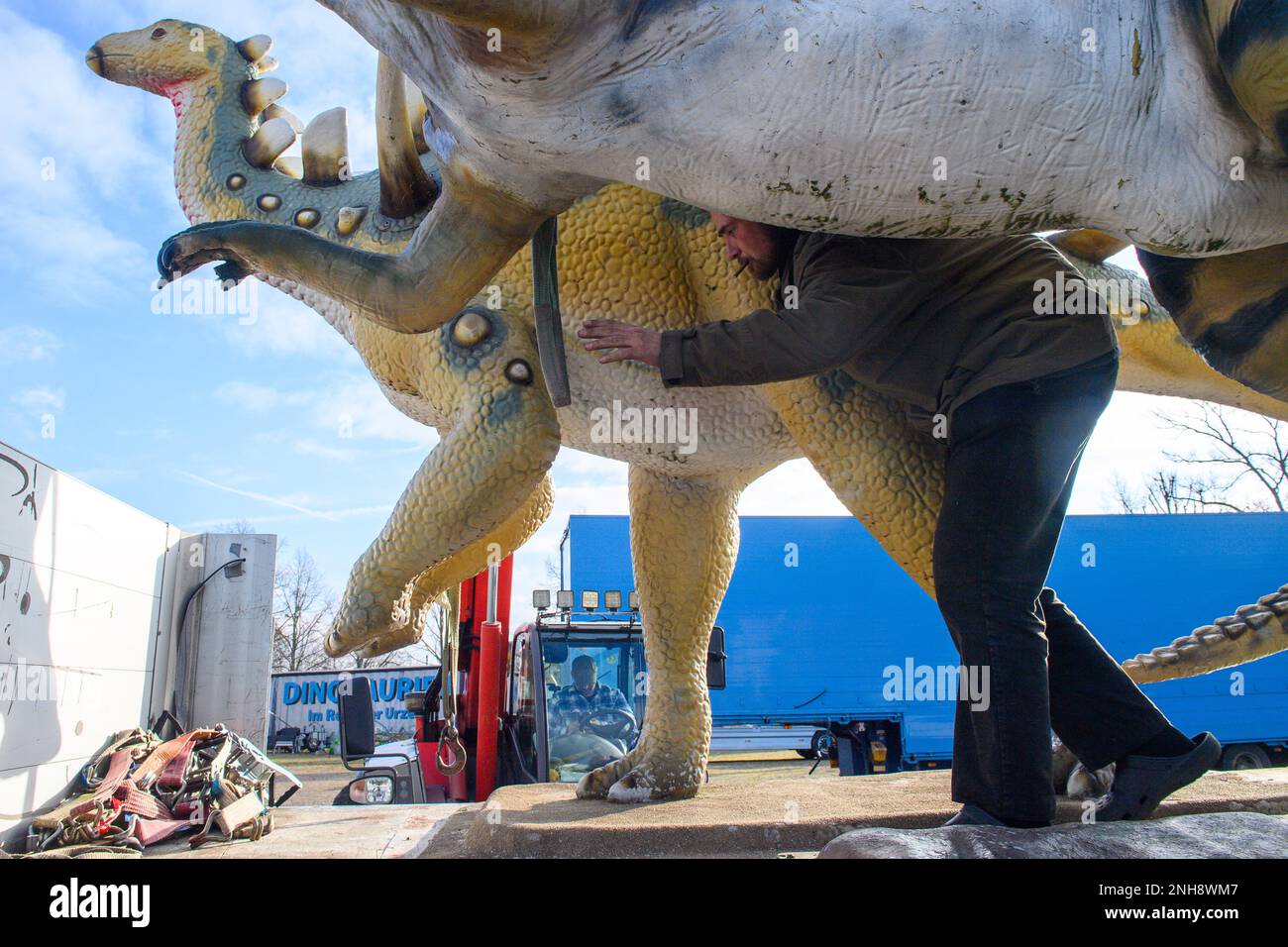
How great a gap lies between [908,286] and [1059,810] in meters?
1.18

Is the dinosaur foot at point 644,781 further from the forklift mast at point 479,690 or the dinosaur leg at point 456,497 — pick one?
the forklift mast at point 479,690

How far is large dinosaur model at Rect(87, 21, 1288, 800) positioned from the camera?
2.25 metres

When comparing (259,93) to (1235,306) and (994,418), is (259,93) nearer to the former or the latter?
(994,418)

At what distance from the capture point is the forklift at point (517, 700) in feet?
15.4

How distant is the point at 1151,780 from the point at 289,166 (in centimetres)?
302

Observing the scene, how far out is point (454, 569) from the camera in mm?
2840

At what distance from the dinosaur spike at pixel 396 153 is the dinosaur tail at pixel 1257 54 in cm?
171

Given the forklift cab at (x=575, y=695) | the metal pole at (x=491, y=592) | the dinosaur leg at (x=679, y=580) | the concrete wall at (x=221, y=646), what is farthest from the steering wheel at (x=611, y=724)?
the dinosaur leg at (x=679, y=580)

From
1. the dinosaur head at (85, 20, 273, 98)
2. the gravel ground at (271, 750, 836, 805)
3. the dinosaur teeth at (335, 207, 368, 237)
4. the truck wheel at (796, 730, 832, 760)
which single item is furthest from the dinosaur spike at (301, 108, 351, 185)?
the truck wheel at (796, 730, 832, 760)

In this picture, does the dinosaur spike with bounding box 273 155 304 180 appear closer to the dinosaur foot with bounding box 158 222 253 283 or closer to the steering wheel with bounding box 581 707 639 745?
the dinosaur foot with bounding box 158 222 253 283


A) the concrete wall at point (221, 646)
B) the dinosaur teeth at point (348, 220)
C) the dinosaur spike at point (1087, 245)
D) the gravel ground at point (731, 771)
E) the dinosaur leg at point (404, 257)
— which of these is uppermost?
the dinosaur teeth at point (348, 220)

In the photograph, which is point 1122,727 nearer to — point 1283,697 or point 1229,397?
point 1229,397

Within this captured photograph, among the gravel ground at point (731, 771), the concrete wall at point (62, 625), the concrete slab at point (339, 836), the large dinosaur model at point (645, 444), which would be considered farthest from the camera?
the gravel ground at point (731, 771)

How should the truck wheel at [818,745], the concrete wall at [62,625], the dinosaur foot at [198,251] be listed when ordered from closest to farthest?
the dinosaur foot at [198,251], the concrete wall at [62,625], the truck wheel at [818,745]
